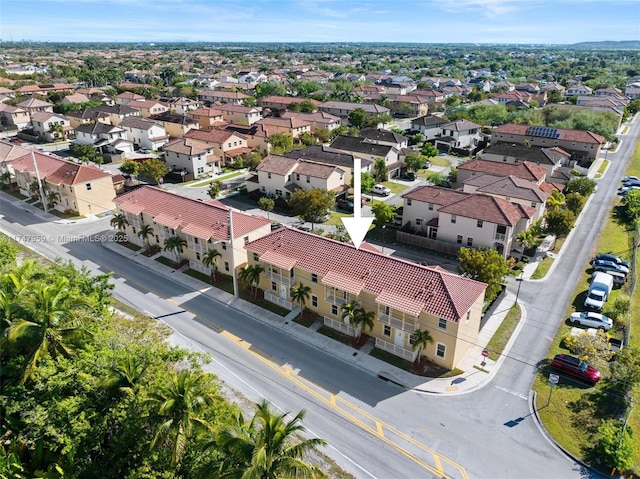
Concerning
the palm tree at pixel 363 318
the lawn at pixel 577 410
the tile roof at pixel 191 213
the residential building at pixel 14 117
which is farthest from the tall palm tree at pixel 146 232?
the residential building at pixel 14 117

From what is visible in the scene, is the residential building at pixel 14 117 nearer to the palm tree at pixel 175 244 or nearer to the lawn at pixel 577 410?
the palm tree at pixel 175 244

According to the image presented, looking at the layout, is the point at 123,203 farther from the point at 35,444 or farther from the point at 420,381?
the point at 420,381

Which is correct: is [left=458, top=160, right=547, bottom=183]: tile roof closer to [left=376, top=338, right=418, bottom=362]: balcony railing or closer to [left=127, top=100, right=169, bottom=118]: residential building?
[left=376, top=338, right=418, bottom=362]: balcony railing

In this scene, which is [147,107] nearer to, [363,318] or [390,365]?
[363,318]

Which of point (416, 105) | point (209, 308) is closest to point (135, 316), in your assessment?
point (209, 308)

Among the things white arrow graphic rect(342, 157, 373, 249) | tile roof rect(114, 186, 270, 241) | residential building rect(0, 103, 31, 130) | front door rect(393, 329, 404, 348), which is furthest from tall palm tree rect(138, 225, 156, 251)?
residential building rect(0, 103, 31, 130)

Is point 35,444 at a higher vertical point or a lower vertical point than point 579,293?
higher

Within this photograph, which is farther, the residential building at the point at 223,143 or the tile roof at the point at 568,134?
the tile roof at the point at 568,134
